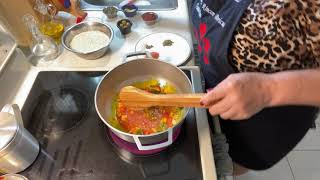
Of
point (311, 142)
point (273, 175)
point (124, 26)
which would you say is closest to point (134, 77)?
point (124, 26)

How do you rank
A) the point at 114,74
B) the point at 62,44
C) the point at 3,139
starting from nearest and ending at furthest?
the point at 3,139 → the point at 114,74 → the point at 62,44

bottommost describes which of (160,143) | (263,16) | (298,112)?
(298,112)

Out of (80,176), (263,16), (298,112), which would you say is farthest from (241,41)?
(80,176)

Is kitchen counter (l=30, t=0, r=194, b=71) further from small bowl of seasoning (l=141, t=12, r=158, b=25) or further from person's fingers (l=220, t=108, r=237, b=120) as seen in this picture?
person's fingers (l=220, t=108, r=237, b=120)

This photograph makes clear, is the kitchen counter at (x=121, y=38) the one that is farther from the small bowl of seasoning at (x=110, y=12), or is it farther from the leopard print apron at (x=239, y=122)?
the leopard print apron at (x=239, y=122)

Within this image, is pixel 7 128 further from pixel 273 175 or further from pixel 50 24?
pixel 273 175

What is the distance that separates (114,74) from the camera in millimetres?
644

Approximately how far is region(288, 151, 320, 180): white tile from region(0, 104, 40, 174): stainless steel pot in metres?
1.04

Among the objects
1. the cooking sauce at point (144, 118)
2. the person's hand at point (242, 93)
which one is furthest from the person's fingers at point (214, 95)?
the cooking sauce at point (144, 118)

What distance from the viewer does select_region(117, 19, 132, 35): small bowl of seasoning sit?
0.84m

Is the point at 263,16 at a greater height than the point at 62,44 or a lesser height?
greater

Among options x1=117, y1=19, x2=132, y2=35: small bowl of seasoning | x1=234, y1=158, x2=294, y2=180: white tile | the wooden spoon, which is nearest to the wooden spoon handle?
the wooden spoon

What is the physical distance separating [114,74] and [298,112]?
44 cm

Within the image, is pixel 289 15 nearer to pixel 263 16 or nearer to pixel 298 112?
pixel 263 16
